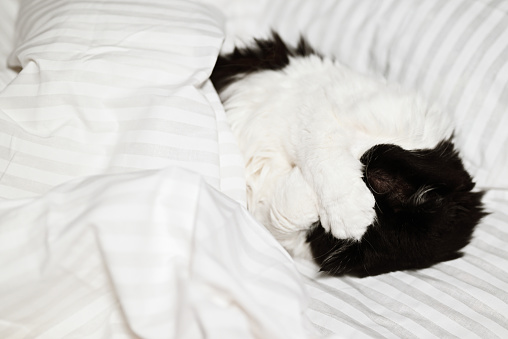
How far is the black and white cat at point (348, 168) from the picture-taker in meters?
1.00

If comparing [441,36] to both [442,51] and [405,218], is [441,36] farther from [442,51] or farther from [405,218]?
[405,218]

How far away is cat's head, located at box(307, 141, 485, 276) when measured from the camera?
3.28ft

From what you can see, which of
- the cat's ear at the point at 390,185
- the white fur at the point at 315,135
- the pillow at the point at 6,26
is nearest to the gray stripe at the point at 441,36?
the white fur at the point at 315,135

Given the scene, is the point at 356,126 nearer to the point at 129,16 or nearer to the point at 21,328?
→ the point at 129,16

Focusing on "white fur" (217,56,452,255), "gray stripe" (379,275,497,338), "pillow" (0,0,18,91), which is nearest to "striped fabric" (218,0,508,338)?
"gray stripe" (379,275,497,338)

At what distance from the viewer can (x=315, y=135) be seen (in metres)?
1.06

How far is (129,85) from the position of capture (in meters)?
1.02

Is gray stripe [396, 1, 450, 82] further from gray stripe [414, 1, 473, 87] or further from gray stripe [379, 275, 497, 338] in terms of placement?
gray stripe [379, 275, 497, 338]

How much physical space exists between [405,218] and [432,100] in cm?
44

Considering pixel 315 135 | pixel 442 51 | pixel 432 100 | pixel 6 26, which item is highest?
pixel 442 51

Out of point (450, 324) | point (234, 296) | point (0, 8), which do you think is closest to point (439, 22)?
point (450, 324)

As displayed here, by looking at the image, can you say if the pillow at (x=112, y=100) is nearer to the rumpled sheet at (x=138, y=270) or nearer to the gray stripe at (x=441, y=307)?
the rumpled sheet at (x=138, y=270)

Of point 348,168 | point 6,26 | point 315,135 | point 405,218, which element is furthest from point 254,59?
point 6,26

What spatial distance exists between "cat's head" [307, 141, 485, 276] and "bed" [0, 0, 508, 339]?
6 centimetres
